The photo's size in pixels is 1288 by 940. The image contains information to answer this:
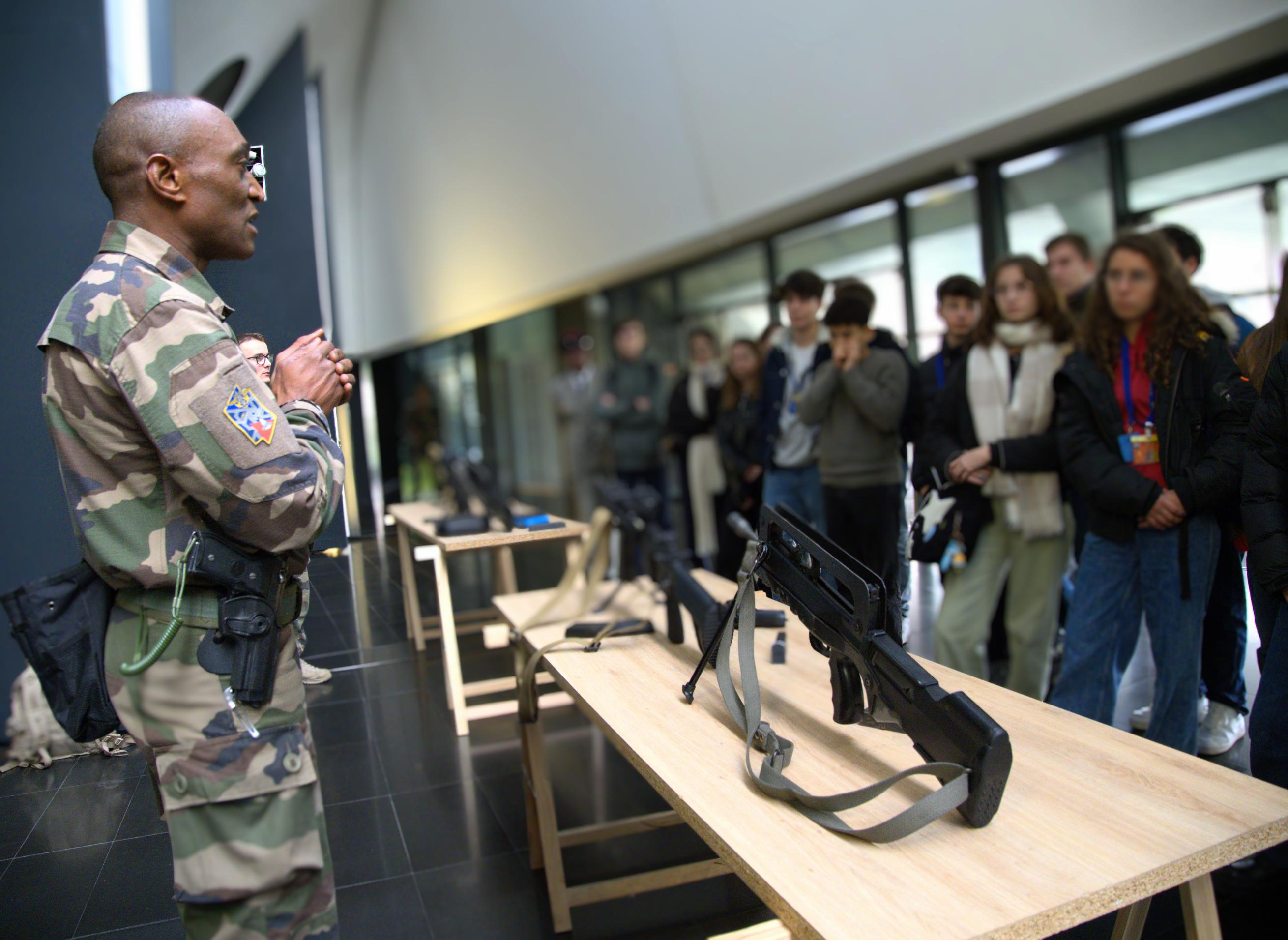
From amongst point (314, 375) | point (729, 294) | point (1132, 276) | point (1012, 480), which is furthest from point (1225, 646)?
point (729, 294)

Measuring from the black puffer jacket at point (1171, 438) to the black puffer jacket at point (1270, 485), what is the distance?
1.04 feet

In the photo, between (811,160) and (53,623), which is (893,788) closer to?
(53,623)

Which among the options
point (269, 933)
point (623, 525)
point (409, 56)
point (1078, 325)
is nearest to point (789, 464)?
point (1078, 325)

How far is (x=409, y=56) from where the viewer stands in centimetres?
270

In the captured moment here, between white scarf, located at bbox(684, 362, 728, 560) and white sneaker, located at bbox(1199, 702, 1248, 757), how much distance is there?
2.83m

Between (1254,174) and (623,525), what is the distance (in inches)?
138

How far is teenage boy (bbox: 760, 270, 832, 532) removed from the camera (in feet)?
11.7

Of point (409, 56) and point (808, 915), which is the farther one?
point (409, 56)

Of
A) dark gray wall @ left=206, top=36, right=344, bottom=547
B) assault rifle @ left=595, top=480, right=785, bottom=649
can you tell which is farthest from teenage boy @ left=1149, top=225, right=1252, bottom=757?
dark gray wall @ left=206, top=36, right=344, bottom=547

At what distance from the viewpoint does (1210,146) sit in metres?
4.22

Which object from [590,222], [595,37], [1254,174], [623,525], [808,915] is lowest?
[808,915]

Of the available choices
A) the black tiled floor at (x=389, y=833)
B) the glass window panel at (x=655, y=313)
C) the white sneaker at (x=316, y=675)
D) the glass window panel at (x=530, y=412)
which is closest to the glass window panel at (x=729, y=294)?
the glass window panel at (x=655, y=313)

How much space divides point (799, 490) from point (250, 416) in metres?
2.71

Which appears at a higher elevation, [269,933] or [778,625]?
[778,625]
